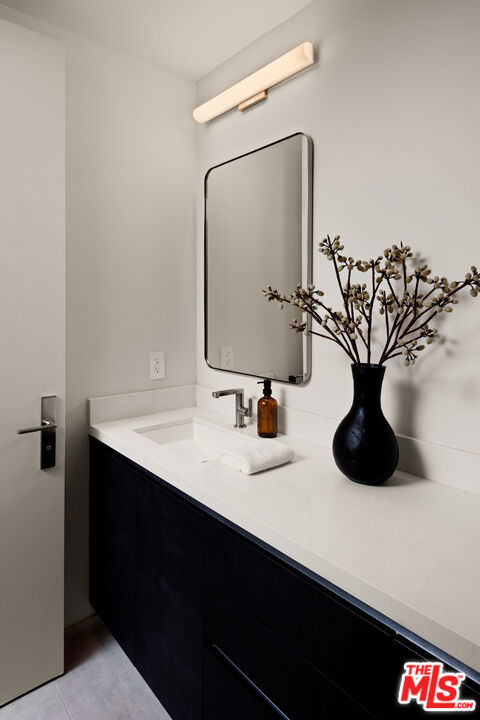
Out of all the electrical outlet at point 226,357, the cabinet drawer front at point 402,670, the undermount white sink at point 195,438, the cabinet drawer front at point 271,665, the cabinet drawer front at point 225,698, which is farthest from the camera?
the electrical outlet at point 226,357

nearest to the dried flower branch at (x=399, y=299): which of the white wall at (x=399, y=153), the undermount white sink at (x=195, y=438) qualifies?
the white wall at (x=399, y=153)

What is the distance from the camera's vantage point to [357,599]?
82 centimetres

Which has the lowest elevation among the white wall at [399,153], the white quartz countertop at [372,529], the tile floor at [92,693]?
the tile floor at [92,693]

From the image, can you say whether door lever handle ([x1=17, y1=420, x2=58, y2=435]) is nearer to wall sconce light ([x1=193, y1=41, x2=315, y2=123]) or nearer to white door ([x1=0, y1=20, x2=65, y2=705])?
white door ([x1=0, y1=20, x2=65, y2=705])

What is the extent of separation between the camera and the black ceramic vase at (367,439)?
118 cm

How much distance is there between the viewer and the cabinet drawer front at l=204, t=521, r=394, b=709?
79 centimetres

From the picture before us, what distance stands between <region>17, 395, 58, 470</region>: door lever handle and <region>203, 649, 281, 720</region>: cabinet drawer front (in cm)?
82

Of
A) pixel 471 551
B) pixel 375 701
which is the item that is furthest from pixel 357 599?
pixel 471 551

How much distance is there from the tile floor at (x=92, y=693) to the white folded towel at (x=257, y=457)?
0.94 metres

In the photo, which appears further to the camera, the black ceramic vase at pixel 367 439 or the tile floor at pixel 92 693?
the tile floor at pixel 92 693

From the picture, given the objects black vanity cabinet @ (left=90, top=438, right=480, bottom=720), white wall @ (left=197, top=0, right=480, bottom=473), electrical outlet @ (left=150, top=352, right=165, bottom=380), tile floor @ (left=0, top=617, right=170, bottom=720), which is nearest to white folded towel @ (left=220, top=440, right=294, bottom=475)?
black vanity cabinet @ (left=90, top=438, right=480, bottom=720)

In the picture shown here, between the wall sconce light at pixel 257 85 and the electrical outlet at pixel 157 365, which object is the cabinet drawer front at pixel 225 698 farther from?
the wall sconce light at pixel 257 85

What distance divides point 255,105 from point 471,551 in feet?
5.58

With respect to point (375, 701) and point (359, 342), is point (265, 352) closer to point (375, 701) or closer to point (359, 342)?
point (359, 342)
